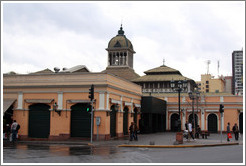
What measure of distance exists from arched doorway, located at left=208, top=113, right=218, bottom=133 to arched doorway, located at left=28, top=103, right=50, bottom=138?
27.6 metres

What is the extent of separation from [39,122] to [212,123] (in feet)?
92.6

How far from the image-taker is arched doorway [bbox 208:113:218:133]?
49.7 meters

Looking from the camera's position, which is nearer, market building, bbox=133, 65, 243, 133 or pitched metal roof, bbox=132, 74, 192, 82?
market building, bbox=133, 65, 243, 133

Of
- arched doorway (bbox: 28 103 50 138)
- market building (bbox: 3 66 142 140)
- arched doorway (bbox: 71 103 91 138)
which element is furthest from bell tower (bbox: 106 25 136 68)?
arched doorway (bbox: 71 103 91 138)

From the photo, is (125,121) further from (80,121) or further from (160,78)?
(160,78)

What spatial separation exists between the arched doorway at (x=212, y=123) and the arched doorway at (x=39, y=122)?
27.6 m

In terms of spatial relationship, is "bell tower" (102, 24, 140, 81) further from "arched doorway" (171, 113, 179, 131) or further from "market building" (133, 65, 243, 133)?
"arched doorway" (171, 113, 179, 131)

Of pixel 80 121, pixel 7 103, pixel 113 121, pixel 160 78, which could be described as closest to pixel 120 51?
pixel 160 78

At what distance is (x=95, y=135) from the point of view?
28.3m

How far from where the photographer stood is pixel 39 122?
97.9 ft

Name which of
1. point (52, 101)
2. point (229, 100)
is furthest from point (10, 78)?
point (229, 100)

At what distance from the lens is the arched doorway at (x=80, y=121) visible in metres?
28.9

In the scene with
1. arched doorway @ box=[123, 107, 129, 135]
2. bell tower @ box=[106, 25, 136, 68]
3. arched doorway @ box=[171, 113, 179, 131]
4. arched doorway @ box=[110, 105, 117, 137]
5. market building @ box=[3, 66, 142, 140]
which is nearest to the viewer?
market building @ box=[3, 66, 142, 140]

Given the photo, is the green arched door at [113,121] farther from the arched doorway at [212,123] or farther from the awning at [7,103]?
the arched doorway at [212,123]
